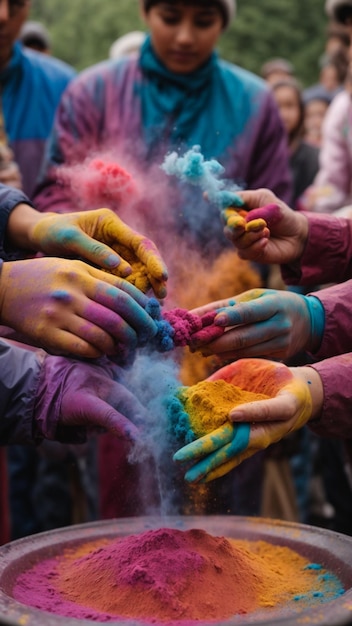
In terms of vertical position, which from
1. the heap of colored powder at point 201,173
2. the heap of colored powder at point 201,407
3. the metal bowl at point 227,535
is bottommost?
the metal bowl at point 227,535

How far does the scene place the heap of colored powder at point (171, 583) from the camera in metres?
1.70

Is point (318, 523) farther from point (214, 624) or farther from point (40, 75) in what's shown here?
point (214, 624)

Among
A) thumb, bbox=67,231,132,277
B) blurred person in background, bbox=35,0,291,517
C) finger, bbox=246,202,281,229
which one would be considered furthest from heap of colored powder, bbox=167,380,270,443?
blurred person in background, bbox=35,0,291,517

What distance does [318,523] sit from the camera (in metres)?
5.02

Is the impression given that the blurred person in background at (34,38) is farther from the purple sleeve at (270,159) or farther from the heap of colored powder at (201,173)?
the heap of colored powder at (201,173)

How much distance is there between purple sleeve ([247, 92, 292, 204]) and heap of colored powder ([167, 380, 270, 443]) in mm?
1803

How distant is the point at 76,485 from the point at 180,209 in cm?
175

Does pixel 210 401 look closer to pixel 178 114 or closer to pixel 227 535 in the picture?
pixel 227 535

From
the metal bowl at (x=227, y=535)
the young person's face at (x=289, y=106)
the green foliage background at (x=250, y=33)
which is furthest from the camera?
the green foliage background at (x=250, y=33)

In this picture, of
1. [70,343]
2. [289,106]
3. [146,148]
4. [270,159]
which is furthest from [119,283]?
[289,106]

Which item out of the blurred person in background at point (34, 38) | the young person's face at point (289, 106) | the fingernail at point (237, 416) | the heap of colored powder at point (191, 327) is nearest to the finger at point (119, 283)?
the heap of colored powder at point (191, 327)

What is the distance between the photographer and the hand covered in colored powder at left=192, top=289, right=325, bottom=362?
2.09 metres

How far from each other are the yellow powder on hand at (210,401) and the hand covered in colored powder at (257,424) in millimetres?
35

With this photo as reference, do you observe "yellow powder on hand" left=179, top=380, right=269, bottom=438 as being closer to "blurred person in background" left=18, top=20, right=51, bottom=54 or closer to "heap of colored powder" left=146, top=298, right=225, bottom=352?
"heap of colored powder" left=146, top=298, right=225, bottom=352
